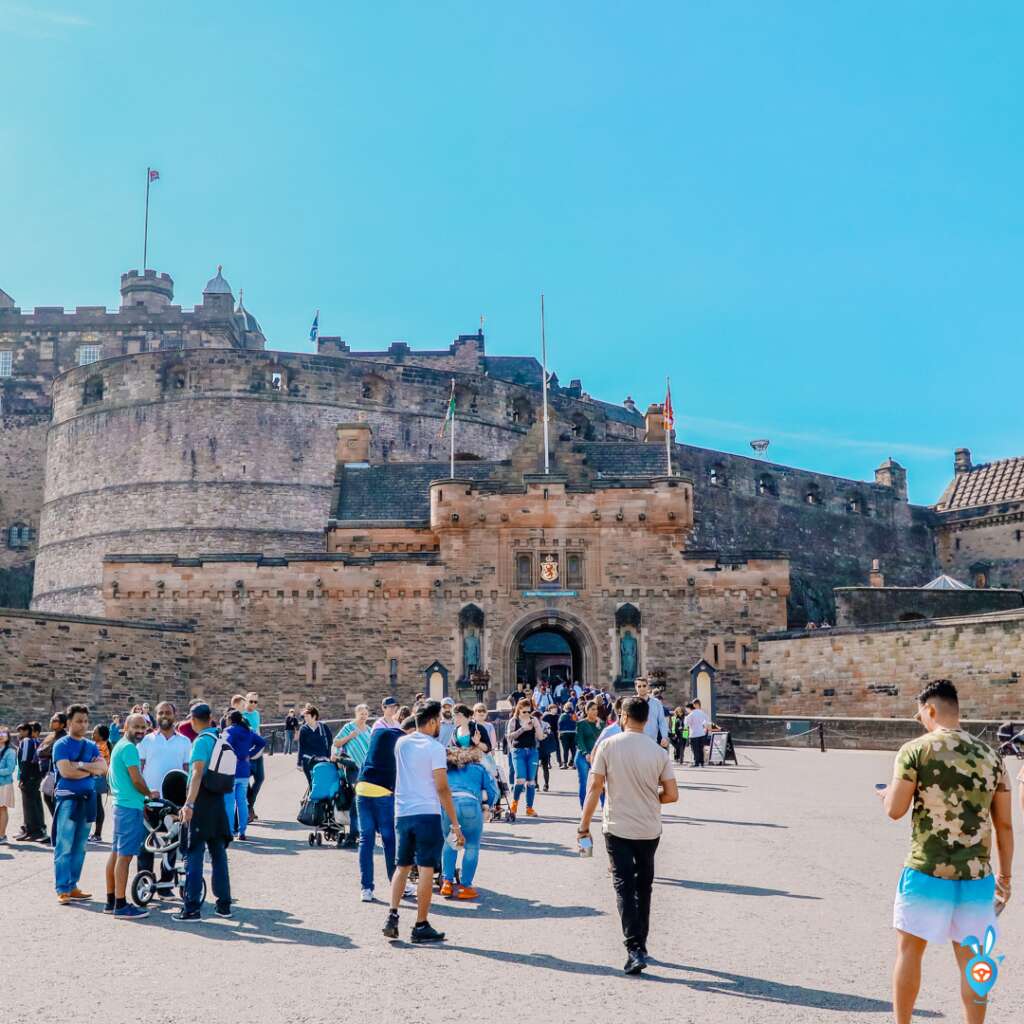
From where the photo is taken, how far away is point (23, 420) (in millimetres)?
49469

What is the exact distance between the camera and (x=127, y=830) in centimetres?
813

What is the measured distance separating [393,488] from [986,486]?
1148 inches

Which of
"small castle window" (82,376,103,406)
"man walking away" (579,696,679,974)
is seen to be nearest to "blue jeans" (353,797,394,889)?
"man walking away" (579,696,679,974)

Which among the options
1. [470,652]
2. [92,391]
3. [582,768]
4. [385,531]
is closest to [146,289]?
[92,391]

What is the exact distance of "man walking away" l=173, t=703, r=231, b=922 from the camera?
26.1 feet

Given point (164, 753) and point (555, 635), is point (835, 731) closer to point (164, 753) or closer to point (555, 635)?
point (555, 635)

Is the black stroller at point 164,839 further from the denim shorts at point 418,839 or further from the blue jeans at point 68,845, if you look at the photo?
the denim shorts at point 418,839

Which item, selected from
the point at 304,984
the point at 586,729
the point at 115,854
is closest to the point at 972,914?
the point at 304,984

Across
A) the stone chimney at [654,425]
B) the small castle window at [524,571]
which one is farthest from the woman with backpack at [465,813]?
the stone chimney at [654,425]

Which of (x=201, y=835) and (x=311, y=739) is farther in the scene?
(x=311, y=739)

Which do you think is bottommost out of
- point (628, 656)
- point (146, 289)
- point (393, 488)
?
point (628, 656)

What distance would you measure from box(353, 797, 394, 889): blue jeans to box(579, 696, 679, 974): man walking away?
1.94m

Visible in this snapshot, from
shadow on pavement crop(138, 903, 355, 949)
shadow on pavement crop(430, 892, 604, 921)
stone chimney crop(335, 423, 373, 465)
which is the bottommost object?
shadow on pavement crop(138, 903, 355, 949)

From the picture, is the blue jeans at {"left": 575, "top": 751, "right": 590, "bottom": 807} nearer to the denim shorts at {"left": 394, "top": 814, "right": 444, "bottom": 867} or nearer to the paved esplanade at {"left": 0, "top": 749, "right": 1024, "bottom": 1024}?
the paved esplanade at {"left": 0, "top": 749, "right": 1024, "bottom": 1024}
